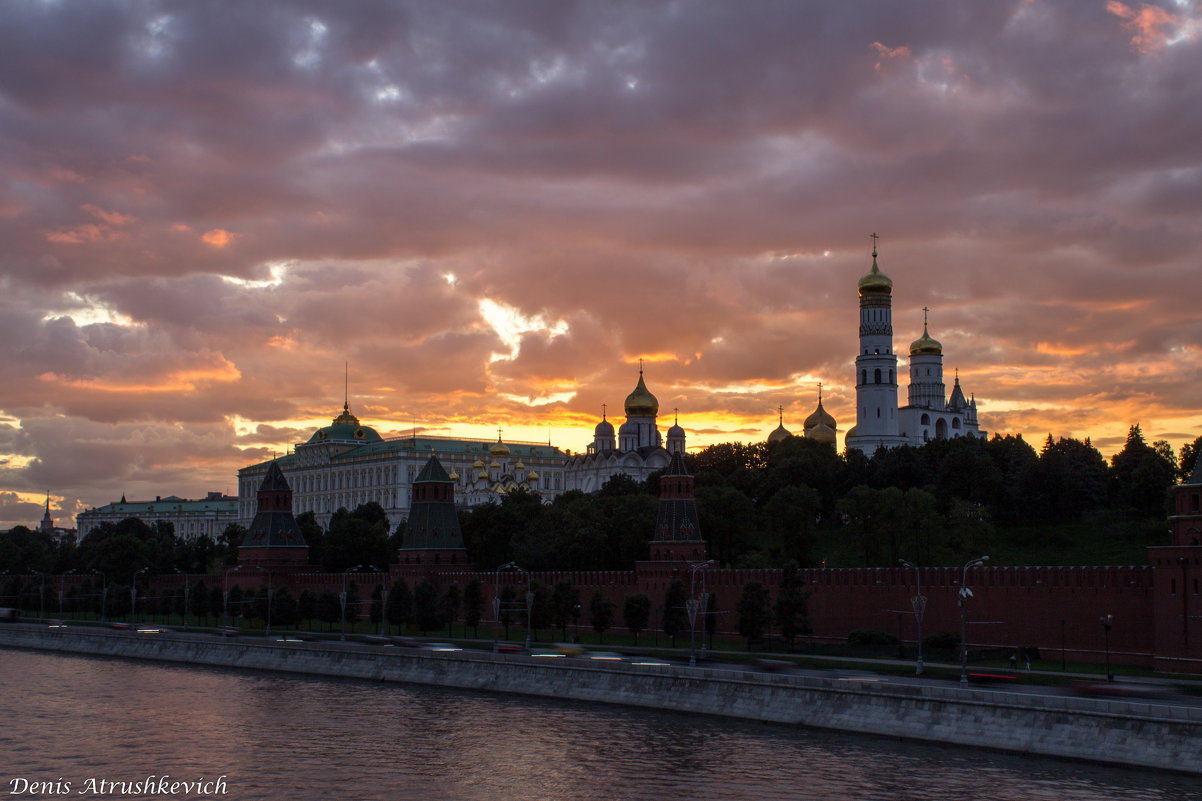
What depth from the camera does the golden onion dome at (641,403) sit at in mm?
154250

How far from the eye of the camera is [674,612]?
223 feet

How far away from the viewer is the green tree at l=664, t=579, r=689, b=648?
67562 millimetres

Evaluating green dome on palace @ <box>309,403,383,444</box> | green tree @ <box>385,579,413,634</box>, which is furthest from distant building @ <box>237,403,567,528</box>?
green tree @ <box>385,579,413,634</box>

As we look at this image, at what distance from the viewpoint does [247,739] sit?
4544cm

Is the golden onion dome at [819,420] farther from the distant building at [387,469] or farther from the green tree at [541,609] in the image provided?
the green tree at [541,609]

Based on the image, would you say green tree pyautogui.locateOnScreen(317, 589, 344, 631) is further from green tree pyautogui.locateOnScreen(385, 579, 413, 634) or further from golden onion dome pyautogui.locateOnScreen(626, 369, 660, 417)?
golden onion dome pyautogui.locateOnScreen(626, 369, 660, 417)

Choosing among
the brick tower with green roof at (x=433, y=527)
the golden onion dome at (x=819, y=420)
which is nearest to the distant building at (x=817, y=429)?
the golden onion dome at (x=819, y=420)

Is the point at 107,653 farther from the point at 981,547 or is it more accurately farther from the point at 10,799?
the point at 981,547

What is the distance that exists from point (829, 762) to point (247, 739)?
63.8ft

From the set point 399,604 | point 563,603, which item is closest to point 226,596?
point 399,604

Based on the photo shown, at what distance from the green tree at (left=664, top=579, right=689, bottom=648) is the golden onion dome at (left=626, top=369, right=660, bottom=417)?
85452 mm

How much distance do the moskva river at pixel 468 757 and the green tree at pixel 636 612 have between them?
574 inches

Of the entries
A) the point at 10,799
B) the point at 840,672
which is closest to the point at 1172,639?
the point at 840,672

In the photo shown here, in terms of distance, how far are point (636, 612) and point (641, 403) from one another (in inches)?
3352
